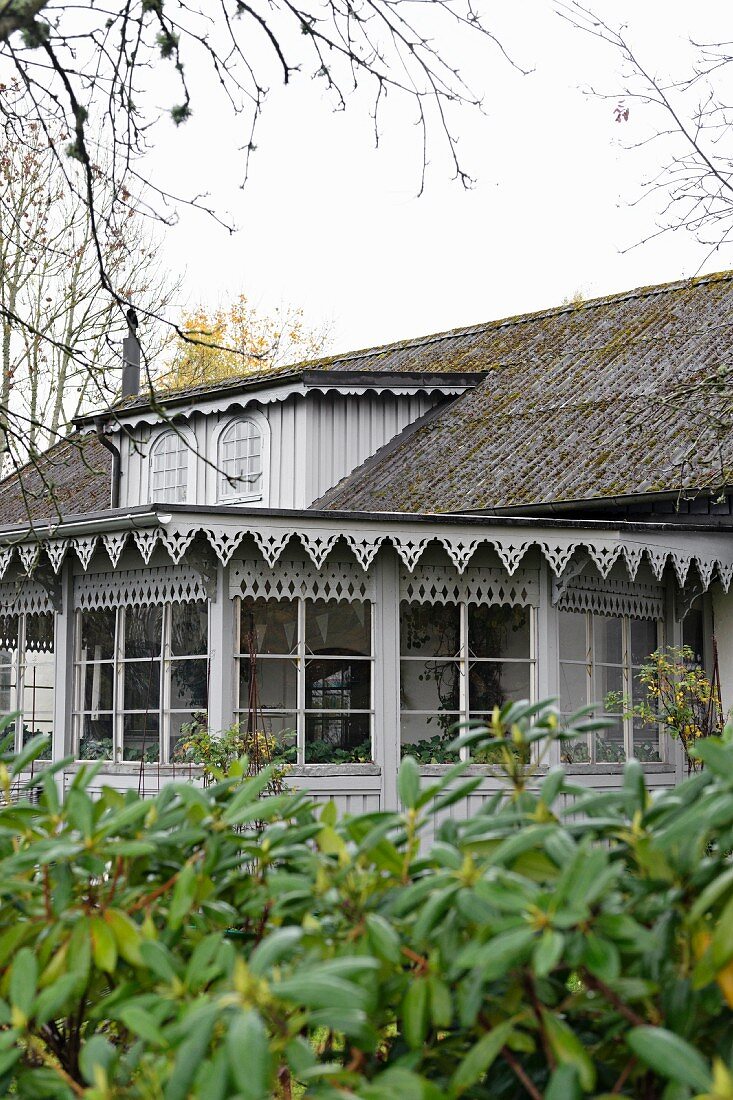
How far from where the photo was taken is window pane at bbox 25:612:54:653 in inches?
461

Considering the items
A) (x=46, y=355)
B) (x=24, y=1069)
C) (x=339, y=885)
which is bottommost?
(x=24, y=1069)

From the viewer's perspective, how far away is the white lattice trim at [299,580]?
9586 mm

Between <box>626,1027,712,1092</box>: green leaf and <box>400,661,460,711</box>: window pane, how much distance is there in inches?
335

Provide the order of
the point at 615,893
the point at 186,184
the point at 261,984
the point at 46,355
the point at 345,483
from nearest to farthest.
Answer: the point at 261,984, the point at 615,893, the point at 186,184, the point at 345,483, the point at 46,355

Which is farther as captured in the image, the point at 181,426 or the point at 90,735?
the point at 181,426

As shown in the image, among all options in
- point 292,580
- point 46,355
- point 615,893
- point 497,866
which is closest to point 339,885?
point 497,866

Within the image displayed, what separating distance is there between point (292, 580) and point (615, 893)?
7828mm

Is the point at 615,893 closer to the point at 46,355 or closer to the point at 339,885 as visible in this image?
the point at 339,885

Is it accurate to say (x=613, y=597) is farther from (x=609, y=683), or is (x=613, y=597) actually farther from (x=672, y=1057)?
(x=672, y=1057)

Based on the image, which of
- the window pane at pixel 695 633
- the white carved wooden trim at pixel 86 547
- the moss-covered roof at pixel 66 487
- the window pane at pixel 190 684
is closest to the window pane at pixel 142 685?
the window pane at pixel 190 684

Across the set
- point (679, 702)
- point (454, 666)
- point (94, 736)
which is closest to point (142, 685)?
→ point (94, 736)

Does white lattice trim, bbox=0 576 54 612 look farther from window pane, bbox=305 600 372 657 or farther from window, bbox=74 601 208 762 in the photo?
window pane, bbox=305 600 372 657

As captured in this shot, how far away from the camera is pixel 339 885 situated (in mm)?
2094

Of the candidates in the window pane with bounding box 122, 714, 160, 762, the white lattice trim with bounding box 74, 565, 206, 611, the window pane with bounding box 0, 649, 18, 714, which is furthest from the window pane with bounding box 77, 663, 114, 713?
the window pane with bounding box 0, 649, 18, 714
